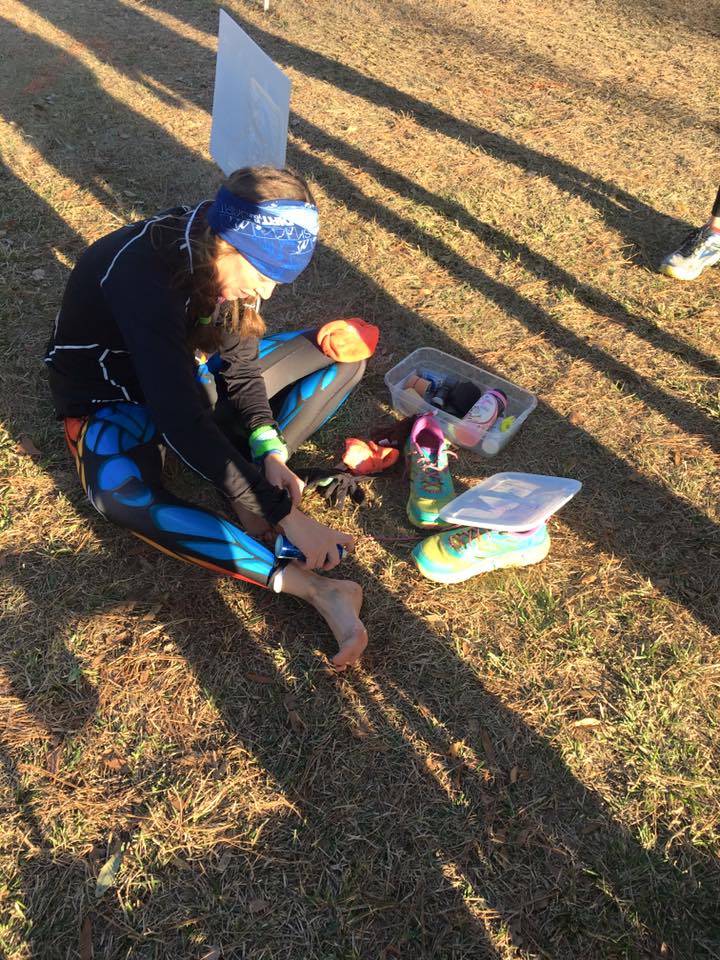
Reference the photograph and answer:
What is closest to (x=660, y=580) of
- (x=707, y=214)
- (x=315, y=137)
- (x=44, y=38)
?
(x=707, y=214)

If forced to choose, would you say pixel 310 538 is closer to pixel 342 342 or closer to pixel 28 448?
pixel 342 342

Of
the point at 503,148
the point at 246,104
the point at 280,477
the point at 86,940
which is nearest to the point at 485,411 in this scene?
the point at 280,477

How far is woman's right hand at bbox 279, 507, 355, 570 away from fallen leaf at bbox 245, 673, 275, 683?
1.38 feet

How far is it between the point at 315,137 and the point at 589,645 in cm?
476

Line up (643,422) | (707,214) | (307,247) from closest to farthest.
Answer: (307,247), (643,422), (707,214)

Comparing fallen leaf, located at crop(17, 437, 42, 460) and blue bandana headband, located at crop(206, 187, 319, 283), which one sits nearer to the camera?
blue bandana headband, located at crop(206, 187, 319, 283)

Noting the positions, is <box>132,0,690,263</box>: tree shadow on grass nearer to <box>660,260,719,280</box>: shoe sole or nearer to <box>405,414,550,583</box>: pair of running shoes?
<box>660,260,719,280</box>: shoe sole

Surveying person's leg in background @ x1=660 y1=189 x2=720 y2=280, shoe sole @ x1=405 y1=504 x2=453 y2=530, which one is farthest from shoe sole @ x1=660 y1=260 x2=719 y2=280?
shoe sole @ x1=405 y1=504 x2=453 y2=530

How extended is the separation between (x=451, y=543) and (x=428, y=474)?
41 cm

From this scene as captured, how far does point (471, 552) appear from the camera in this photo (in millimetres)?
2816

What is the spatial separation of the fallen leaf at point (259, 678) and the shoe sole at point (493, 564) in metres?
0.72

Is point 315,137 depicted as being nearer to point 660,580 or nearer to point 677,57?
point 677,57

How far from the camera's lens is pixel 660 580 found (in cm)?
291

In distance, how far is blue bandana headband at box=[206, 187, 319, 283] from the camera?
7.34ft
